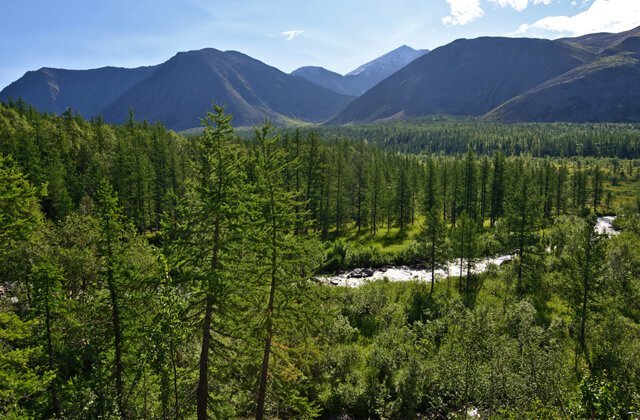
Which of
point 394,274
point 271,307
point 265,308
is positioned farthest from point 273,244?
point 394,274

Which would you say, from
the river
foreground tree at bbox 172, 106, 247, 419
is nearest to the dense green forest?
foreground tree at bbox 172, 106, 247, 419

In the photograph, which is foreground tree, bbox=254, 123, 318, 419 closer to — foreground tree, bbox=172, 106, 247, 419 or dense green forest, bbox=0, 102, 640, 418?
dense green forest, bbox=0, 102, 640, 418

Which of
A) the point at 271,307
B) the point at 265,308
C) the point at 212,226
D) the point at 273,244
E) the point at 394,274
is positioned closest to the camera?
the point at 212,226

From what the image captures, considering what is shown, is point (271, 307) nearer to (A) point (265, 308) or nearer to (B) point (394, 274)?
(A) point (265, 308)

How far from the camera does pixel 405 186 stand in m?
83.0

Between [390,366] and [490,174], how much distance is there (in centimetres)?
7010

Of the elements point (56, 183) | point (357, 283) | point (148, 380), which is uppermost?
point (56, 183)

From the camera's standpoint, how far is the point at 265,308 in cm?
1817

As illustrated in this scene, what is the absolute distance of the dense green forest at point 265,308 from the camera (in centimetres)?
1634

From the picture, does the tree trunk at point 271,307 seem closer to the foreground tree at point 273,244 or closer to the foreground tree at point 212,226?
the foreground tree at point 273,244

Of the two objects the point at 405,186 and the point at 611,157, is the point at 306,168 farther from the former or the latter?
the point at 611,157

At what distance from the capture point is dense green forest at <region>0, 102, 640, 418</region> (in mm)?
16344

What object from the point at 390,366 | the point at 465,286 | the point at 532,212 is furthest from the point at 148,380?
the point at 532,212

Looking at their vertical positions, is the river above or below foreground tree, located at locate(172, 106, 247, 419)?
below
